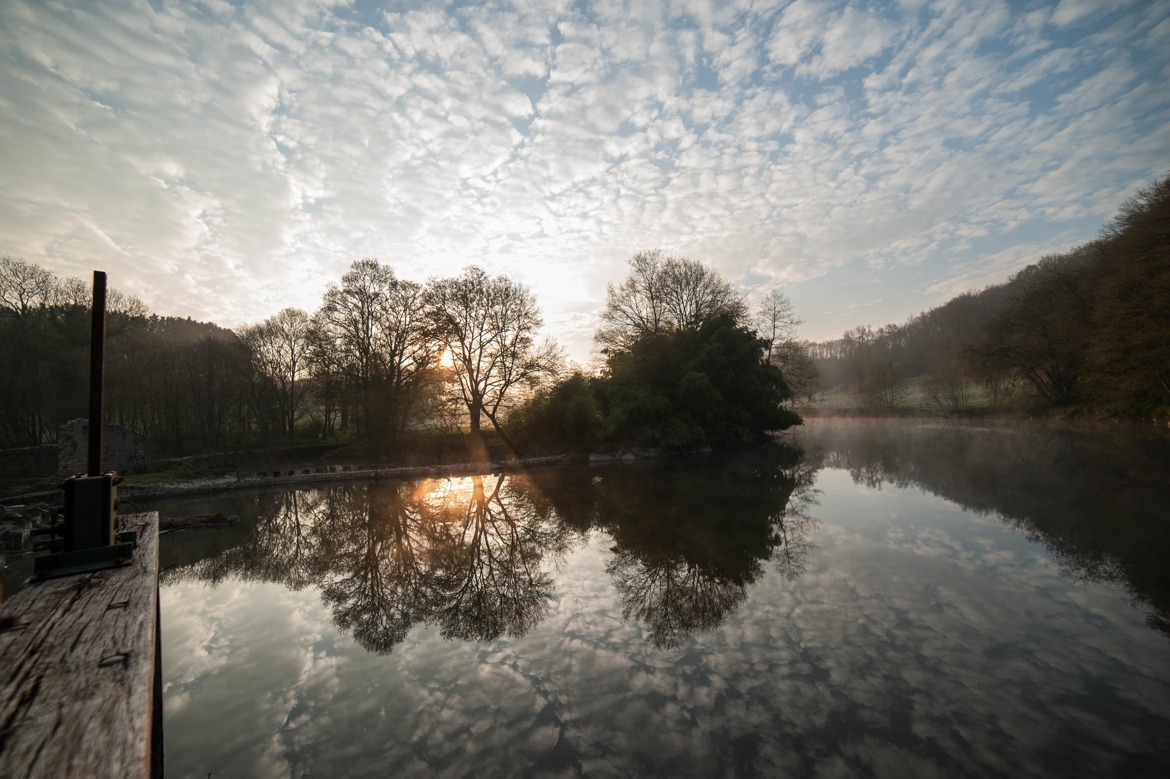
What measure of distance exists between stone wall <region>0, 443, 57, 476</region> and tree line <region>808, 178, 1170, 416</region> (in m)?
48.3

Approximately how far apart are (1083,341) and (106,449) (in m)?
50.6

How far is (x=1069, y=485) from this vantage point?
418 inches

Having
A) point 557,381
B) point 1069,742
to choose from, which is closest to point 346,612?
point 1069,742

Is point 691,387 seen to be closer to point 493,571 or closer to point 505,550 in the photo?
point 505,550

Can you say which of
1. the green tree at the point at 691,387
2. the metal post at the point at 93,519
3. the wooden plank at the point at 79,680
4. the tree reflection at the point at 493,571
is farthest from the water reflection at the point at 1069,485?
the metal post at the point at 93,519

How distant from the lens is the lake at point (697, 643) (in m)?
3.27

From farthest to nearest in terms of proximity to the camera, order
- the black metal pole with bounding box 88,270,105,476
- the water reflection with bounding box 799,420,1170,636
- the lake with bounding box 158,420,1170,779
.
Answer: the water reflection with bounding box 799,420,1170,636
the black metal pole with bounding box 88,270,105,476
the lake with bounding box 158,420,1170,779

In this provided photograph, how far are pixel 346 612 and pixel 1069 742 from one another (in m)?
7.16

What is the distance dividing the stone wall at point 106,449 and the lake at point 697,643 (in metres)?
13.7

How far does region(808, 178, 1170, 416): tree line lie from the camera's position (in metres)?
20.7

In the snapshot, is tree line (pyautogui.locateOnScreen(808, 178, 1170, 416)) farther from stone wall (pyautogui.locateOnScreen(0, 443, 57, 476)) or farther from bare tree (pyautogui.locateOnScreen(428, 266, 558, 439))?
stone wall (pyautogui.locateOnScreen(0, 443, 57, 476))

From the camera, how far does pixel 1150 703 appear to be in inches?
132

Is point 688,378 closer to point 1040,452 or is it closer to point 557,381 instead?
point 557,381

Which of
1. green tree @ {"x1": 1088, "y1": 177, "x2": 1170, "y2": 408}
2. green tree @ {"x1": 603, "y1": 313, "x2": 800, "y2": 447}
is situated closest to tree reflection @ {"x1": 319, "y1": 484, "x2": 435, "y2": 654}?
green tree @ {"x1": 603, "y1": 313, "x2": 800, "y2": 447}
